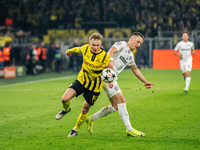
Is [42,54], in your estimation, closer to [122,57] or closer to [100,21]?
[100,21]

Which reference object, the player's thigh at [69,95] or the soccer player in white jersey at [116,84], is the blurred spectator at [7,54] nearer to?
the soccer player in white jersey at [116,84]

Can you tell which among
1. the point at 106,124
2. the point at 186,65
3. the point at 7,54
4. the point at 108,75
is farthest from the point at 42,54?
the point at 108,75

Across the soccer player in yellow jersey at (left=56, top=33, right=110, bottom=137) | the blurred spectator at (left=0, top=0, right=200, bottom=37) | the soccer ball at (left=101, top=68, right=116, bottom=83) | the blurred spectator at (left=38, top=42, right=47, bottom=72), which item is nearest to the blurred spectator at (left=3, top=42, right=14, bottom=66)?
the blurred spectator at (left=38, top=42, right=47, bottom=72)

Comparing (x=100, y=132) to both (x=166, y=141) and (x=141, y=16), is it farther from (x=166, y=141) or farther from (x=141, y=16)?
(x=141, y=16)

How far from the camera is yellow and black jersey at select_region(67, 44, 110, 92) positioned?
7.39 metres

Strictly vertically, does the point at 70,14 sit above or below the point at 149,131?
above

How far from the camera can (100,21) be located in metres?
35.6

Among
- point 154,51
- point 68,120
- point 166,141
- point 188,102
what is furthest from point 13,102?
point 154,51

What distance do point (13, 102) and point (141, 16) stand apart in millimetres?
23449

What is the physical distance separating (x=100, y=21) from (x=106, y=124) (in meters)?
27.1

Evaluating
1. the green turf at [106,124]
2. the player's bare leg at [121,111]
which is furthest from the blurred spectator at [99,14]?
the player's bare leg at [121,111]

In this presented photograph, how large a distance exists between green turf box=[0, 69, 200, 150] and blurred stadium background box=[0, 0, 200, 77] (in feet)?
56.4

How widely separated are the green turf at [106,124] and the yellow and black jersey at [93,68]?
936mm

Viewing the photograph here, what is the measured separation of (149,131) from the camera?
26.7ft
